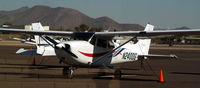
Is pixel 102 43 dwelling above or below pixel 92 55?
above

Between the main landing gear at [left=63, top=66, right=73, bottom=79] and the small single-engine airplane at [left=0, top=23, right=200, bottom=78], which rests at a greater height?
the small single-engine airplane at [left=0, top=23, right=200, bottom=78]

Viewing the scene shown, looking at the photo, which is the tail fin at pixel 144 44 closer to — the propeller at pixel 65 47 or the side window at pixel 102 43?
the side window at pixel 102 43

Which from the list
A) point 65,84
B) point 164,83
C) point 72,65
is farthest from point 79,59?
point 164,83

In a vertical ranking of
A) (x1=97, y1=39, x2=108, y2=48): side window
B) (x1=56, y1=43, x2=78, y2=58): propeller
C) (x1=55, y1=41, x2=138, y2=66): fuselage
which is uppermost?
(x1=97, y1=39, x2=108, y2=48): side window

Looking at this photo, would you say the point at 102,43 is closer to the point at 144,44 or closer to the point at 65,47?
the point at 65,47

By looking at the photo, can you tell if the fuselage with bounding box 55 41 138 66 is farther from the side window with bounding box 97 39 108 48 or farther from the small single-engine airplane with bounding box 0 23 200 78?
the side window with bounding box 97 39 108 48

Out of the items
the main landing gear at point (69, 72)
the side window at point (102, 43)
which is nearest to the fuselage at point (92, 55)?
the side window at point (102, 43)

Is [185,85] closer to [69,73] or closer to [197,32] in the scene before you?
[197,32]

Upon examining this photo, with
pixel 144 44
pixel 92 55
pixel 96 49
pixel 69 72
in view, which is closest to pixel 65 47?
pixel 69 72

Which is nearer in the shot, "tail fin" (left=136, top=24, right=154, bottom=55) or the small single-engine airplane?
the small single-engine airplane

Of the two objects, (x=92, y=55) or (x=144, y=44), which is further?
(x=144, y=44)

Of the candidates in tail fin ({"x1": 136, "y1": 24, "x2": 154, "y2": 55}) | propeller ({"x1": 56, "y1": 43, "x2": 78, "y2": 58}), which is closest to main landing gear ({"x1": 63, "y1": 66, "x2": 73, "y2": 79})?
propeller ({"x1": 56, "y1": 43, "x2": 78, "y2": 58})

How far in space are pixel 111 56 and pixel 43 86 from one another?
174 inches

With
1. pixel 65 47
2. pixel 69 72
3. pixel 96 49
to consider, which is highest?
pixel 65 47
